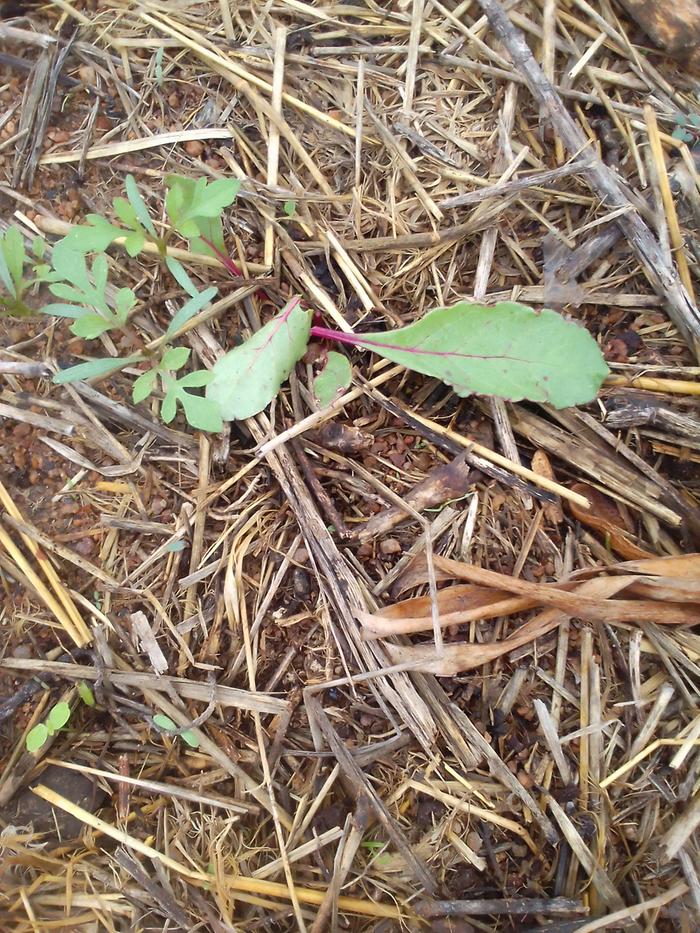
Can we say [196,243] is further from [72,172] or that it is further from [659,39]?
[659,39]

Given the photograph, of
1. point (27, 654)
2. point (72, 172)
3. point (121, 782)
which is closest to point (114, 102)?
point (72, 172)

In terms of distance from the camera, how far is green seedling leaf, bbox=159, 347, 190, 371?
52.0 inches

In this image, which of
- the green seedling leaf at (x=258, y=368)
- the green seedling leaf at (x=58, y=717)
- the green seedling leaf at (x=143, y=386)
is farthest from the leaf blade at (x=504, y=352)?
the green seedling leaf at (x=58, y=717)

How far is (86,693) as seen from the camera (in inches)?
52.2

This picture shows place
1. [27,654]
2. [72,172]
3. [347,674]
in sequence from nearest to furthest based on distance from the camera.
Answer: [347,674]
[27,654]
[72,172]

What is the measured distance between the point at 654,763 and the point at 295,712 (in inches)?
28.9

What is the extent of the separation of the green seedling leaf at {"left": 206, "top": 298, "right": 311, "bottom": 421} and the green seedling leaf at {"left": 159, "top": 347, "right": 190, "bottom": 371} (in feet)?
0.22

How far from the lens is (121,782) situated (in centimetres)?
131

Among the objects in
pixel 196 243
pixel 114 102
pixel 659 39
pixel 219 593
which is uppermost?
pixel 659 39

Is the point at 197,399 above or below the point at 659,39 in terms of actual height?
below

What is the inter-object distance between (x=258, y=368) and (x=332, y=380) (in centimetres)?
16

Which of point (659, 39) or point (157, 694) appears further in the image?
point (659, 39)

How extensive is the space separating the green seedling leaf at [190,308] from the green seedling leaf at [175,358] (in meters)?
0.06

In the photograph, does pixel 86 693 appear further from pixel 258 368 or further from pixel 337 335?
pixel 337 335
